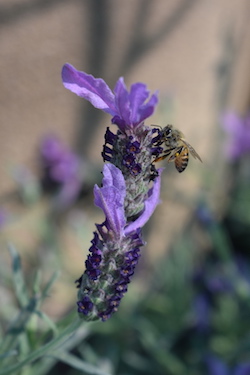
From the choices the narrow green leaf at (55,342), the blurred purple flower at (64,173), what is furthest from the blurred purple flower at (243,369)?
the narrow green leaf at (55,342)

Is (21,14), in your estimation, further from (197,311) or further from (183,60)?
A: (197,311)

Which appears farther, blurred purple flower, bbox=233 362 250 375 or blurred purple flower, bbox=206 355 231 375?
blurred purple flower, bbox=206 355 231 375

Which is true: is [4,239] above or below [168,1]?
below

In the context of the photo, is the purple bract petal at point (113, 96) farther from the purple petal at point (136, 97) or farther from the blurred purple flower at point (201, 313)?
the blurred purple flower at point (201, 313)

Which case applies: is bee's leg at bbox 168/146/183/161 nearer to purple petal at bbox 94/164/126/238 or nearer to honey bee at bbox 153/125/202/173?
honey bee at bbox 153/125/202/173

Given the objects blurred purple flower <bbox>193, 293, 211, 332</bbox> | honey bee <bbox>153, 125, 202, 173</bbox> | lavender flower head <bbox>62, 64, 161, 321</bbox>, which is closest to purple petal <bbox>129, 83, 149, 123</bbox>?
lavender flower head <bbox>62, 64, 161, 321</bbox>

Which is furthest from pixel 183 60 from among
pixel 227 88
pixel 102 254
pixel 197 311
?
pixel 102 254
